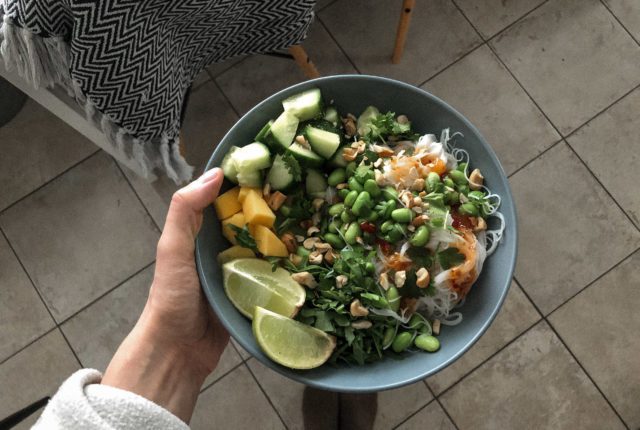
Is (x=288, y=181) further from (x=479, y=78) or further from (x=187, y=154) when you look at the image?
(x=479, y=78)

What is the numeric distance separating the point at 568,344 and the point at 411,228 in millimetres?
918

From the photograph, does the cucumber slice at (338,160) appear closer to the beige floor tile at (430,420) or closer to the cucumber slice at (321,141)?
the cucumber slice at (321,141)

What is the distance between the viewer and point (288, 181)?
1.15 m

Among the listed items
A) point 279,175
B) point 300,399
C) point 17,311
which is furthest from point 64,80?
point 300,399

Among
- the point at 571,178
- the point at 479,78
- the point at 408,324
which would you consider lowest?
the point at 571,178

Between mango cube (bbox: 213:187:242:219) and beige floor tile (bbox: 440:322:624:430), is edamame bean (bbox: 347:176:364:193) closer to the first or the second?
mango cube (bbox: 213:187:242:219)

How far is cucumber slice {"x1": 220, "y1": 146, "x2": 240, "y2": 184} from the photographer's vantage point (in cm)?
116

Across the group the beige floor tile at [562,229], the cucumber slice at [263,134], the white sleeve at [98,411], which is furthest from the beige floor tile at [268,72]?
the white sleeve at [98,411]

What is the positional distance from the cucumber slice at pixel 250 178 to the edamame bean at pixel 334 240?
0.17 m

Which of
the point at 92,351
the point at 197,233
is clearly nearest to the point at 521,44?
the point at 197,233

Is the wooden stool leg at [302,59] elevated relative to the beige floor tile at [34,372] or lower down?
elevated

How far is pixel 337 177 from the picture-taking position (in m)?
1.18

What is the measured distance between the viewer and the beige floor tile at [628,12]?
1.92m

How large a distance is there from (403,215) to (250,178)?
290 mm
